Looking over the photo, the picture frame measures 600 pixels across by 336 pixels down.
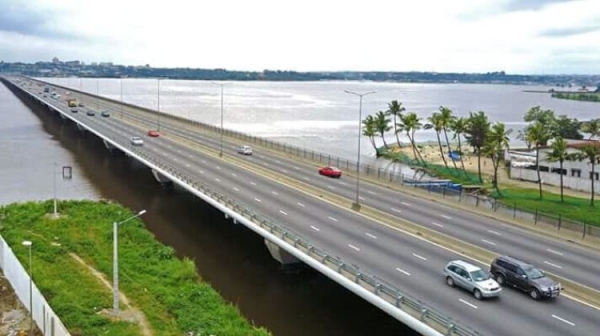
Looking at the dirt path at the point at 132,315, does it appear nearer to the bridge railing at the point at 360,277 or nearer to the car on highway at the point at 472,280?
the bridge railing at the point at 360,277

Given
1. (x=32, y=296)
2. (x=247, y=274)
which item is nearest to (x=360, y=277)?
(x=247, y=274)

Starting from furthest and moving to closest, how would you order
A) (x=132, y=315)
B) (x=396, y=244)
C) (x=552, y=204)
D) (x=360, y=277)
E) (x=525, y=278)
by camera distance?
(x=552, y=204), (x=396, y=244), (x=132, y=315), (x=360, y=277), (x=525, y=278)

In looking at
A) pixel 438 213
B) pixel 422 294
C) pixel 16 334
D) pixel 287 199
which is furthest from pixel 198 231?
pixel 422 294

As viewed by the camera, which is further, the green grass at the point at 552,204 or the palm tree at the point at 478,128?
the palm tree at the point at 478,128

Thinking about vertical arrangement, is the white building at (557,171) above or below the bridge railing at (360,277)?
below

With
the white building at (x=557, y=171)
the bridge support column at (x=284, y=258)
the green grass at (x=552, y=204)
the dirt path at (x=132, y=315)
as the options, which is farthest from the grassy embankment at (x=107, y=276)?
the white building at (x=557, y=171)

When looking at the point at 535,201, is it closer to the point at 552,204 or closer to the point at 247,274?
the point at 552,204

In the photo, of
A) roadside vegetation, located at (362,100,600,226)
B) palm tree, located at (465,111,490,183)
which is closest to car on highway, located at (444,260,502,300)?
roadside vegetation, located at (362,100,600,226)
